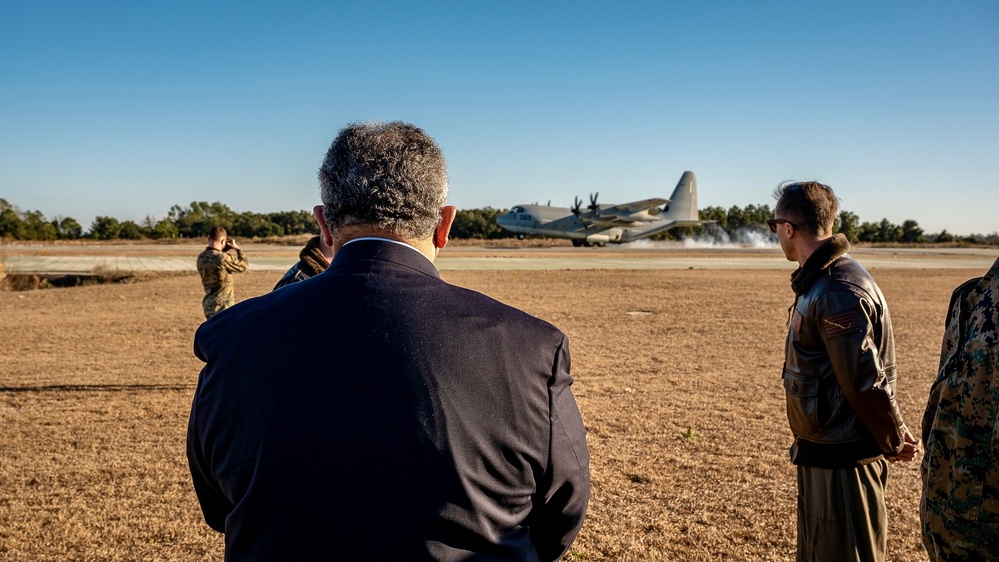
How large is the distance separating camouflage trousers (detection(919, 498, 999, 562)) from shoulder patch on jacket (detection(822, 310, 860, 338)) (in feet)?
3.87

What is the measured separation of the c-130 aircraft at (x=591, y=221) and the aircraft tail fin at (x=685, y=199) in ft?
11.1

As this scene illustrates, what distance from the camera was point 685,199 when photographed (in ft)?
207

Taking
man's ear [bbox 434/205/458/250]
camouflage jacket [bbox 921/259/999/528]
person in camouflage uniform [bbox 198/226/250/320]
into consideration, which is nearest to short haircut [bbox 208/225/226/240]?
person in camouflage uniform [bbox 198/226/250/320]

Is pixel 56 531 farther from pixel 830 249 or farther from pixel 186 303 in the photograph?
pixel 186 303

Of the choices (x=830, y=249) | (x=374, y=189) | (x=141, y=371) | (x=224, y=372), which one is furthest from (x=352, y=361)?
(x=141, y=371)

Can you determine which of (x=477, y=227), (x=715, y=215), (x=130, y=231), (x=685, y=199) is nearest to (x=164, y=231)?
(x=130, y=231)

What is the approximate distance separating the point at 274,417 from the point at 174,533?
369cm

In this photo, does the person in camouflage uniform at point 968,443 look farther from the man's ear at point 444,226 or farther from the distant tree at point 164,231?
the distant tree at point 164,231

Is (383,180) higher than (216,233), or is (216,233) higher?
(383,180)

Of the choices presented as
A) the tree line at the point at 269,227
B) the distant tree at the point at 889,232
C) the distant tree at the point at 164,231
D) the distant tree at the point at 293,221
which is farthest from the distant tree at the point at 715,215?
the distant tree at the point at 164,231

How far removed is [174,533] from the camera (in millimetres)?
4449

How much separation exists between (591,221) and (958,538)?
5241 centimetres

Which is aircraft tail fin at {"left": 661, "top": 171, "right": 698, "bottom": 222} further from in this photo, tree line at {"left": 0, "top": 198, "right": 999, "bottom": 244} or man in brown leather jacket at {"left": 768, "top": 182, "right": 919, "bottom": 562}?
man in brown leather jacket at {"left": 768, "top": 182, "right": 919, "bottom": 562}

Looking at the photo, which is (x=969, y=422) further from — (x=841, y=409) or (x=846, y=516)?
(x=846, y=516)
